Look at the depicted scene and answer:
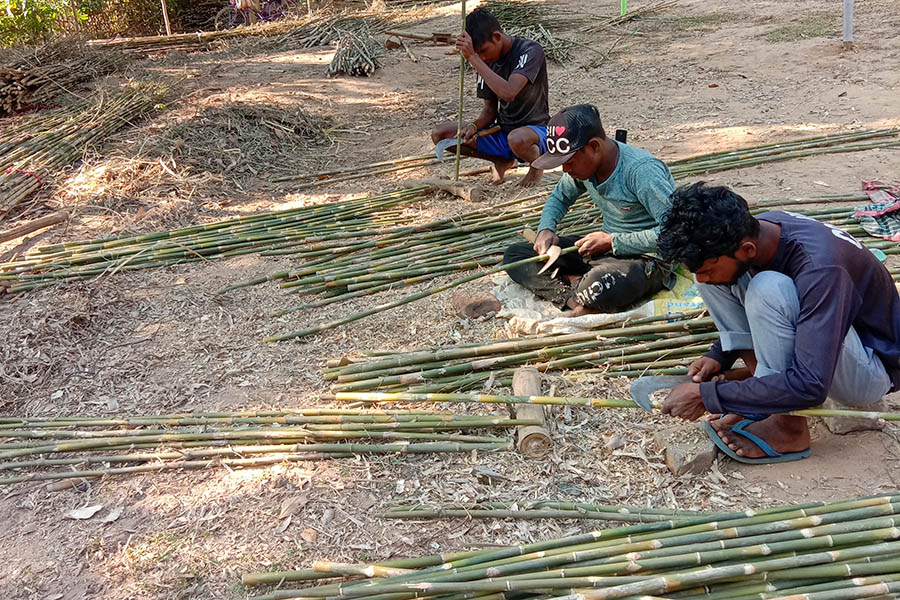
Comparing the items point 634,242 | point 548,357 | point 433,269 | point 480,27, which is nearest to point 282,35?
point 480,27

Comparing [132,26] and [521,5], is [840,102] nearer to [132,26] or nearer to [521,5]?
[521,5]

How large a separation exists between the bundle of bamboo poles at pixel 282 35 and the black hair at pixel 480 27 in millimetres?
5703

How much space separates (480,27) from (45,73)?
5698mm

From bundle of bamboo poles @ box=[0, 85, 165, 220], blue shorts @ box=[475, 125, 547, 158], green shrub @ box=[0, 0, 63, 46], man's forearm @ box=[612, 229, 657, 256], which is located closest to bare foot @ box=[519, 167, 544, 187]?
blue shorts @ box=[475, 125, 547, 158]

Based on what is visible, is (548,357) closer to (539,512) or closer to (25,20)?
(539,512)

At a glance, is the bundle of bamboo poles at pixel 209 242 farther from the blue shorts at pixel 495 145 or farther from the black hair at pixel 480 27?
the black hair at pixel 480 27

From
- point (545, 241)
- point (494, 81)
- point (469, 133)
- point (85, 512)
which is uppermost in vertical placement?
point (494, 81)

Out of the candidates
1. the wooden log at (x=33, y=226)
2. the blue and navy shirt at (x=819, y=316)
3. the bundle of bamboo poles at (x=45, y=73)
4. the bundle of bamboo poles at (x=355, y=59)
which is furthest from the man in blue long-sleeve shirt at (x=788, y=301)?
the bundle of bamboo poles at (x=45, y=73)

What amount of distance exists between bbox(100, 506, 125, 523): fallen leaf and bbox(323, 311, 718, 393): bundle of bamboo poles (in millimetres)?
889

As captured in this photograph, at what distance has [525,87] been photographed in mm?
4449

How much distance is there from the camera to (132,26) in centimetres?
1250

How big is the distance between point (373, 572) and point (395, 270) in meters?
2.01

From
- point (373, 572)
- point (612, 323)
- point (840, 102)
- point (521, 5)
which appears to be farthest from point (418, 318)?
point (521, 5)

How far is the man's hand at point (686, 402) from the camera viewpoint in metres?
2.06
